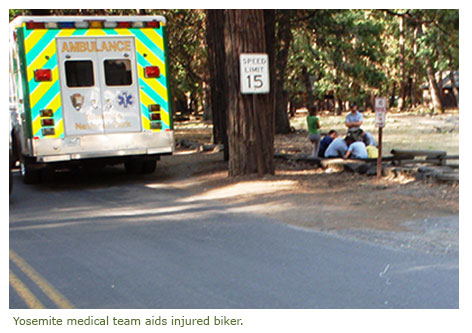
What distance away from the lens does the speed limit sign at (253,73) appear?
43.2 ft

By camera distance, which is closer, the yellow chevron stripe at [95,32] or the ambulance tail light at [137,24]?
the yellow chevron stripe at [95,32]

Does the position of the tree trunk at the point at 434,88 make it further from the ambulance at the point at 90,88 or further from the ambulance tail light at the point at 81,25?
the ambulance tail light at the point at 81,25

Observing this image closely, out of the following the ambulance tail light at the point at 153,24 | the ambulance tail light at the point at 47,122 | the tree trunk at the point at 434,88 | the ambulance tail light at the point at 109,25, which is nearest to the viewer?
the ambulance tail light at the point at 47,122

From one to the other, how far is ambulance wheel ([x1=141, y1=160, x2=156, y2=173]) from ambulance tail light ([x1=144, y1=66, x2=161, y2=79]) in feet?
7.83

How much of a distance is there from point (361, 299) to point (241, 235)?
3.03 m

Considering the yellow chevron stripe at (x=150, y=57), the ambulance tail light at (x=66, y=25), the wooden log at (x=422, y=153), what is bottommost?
the wooden log at (x=422, y=153)

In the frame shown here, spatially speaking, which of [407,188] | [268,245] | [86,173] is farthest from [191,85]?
[268,245]

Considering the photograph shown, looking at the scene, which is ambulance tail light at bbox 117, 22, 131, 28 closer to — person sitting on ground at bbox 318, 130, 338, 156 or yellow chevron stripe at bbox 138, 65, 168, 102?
yellow chevron stripe at bbox 138, 65, 168, 102

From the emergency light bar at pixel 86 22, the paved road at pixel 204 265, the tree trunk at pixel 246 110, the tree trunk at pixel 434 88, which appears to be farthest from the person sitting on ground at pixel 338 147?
the tree trunk at pixel 434 88

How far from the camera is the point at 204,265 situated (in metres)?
7.10

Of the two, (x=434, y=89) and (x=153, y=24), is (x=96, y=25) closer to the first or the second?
(x=153, y=24)

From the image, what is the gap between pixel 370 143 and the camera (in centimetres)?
1619

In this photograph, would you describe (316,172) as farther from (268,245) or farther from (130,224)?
(268,245)

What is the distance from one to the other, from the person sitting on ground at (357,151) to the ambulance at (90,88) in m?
3.89
